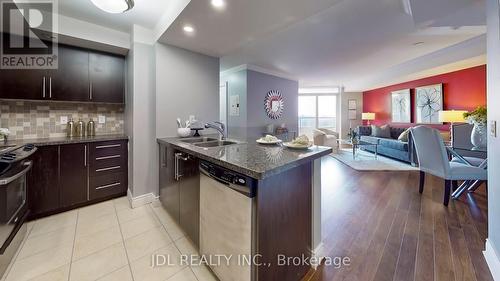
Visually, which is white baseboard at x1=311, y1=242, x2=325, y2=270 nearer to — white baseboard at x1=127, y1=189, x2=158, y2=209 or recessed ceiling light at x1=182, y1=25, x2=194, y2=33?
white baseboard at x1=127, y1=189, x2=158, y2=209

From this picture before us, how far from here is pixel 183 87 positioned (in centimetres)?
277

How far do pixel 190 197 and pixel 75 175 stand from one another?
1.82m

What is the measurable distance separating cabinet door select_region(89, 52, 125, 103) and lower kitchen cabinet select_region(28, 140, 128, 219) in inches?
27.8

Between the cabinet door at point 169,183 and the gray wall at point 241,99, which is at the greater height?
the gray wall at point 241,99

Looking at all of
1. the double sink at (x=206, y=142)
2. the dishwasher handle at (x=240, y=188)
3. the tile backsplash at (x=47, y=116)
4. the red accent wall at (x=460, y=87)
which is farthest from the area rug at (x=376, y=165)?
the tile backsplash at (x=47, y=116)

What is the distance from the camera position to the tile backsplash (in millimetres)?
2410

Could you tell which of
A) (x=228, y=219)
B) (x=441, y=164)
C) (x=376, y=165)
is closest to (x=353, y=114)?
(x=376, y=165)

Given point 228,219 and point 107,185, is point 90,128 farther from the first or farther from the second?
point 228,219

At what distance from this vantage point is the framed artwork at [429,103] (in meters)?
5.15

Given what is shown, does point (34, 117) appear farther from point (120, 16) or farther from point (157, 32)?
point (157, 32)

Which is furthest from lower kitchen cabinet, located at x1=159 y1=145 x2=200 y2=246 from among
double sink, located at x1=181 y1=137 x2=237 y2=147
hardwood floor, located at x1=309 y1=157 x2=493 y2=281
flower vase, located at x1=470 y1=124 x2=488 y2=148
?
flower vase, located at x1=470 y1=124 x2=488 y2=148

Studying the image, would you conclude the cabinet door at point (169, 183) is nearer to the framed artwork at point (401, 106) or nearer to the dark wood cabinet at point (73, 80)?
the dark wood cabinet at point (73, 80)

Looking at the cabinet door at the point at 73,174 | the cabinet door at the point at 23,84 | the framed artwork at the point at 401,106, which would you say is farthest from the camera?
the framed artwork at the point at 401,106

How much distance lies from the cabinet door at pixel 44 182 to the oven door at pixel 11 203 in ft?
1.04
